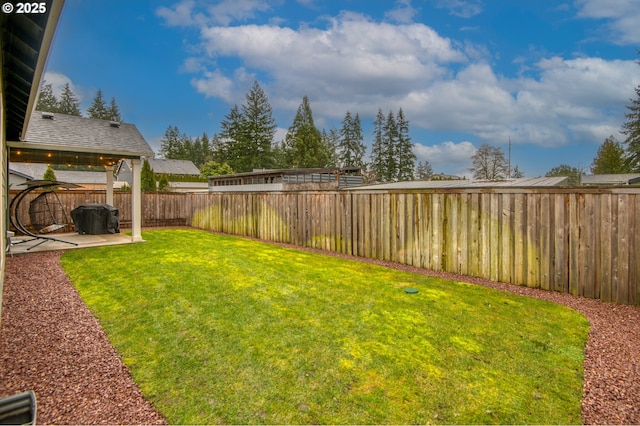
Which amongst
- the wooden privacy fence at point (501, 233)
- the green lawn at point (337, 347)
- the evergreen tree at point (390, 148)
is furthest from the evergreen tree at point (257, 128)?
the green lawn at point (337, 347)

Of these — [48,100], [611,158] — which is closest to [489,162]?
[611,158]

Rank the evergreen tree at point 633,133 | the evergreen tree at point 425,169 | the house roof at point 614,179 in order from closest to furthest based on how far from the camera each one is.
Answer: the house roof at point 614,179
the evergreen tree at point 633,133
the evergreen tree at point 425,169

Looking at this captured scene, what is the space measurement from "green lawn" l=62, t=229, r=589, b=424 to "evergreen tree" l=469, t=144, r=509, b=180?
34854 mm

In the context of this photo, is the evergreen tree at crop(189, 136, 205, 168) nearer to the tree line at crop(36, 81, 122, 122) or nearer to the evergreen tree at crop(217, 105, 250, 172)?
the tree line at crop(36, 81, 122, 122)

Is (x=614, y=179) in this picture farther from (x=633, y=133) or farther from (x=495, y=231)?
(x=495, y=231)

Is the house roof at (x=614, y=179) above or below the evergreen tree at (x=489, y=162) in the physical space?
below

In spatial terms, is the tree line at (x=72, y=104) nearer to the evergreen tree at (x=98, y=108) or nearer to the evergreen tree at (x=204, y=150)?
the evergreen tree at (x=98, y=108)

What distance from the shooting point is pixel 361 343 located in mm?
3201

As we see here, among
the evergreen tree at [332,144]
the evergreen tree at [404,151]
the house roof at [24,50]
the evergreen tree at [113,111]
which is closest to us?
the house roof at [24,50]

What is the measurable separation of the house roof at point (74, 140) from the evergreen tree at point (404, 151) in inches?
1503

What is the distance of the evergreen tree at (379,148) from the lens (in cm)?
4512

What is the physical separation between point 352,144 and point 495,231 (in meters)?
44.2

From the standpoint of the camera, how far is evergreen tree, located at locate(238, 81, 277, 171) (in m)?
43.0

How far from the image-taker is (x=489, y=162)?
35.5 metres
